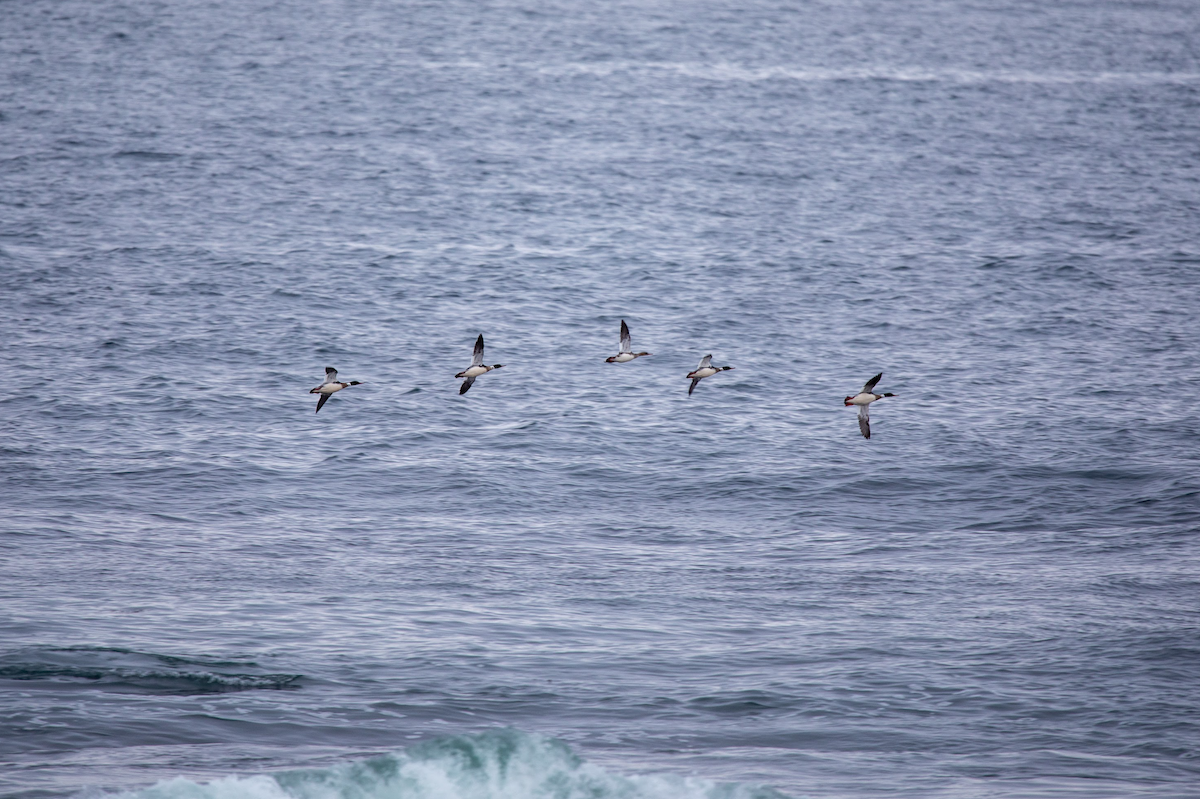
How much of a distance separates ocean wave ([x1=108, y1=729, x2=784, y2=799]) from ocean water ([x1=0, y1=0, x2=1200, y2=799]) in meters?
0.08

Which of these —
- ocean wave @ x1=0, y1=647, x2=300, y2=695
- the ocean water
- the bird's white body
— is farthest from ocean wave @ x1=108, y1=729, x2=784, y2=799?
the bird's white body

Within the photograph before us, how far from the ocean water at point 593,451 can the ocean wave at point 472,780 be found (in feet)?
0.26

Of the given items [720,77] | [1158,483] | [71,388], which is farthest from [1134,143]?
[71,388]

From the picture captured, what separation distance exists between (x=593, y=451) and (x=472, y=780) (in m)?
19.8

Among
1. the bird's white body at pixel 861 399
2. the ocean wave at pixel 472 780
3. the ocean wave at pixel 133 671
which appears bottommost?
the ocean wave at pixel 472 780

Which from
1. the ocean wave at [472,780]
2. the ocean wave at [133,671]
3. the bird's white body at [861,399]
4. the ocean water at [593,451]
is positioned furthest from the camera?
the bird's white body at [861,399]

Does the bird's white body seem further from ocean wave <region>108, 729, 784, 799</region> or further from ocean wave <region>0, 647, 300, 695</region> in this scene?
ocean wave <region>0, 647, 300, 695</region>

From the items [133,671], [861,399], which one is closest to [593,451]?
[861,399]

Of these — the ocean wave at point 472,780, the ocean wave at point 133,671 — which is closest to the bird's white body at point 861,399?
the ocean wave at point 472,780

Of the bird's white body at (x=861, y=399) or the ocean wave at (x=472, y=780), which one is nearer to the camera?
the ocean wave at (x=472, y=780)

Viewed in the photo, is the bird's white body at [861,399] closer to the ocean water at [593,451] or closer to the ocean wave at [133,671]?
the ocean water at [593,451]

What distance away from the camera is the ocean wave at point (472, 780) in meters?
25.0

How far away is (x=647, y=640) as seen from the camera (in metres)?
31.6

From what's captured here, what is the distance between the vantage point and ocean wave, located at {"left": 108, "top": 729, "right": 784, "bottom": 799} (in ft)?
82.2
